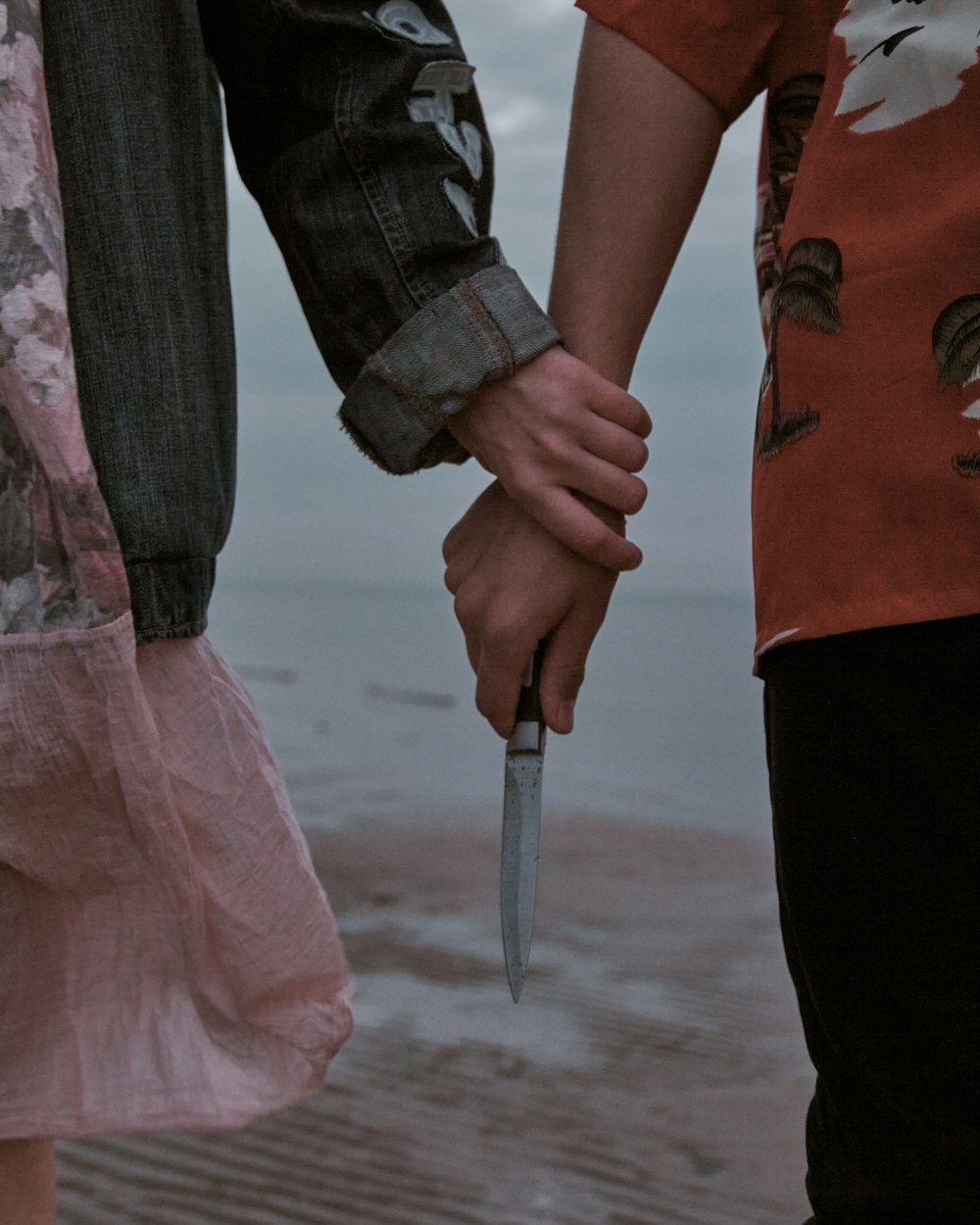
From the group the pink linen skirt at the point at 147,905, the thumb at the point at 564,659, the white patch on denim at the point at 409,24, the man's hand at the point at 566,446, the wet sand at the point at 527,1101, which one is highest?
the white patch on denim at the point at 409,24

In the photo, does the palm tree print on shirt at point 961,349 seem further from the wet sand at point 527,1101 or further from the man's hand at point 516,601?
the wet sand at point 527,1101

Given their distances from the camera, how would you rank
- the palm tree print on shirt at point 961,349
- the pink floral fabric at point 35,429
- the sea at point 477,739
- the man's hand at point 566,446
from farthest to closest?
the sea at point 477,739 < the man's hand at point 566,446 < the pink floral fabric at point 35,429 < the palm tree print on shirt at point 961,349

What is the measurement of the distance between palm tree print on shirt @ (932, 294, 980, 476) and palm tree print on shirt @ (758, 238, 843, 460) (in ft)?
0.29

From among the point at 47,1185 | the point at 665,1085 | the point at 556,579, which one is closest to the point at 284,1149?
the point at 665,1085

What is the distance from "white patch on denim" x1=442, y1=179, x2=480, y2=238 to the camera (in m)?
1.45

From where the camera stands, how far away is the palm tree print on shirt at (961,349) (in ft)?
3.23

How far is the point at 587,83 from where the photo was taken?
1378mm

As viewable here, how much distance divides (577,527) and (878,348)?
43 centimetres

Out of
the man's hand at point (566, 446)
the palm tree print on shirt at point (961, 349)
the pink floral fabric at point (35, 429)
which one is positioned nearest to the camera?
the palm tree print on shirt at point (961, 349)

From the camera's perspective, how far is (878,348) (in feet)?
3.39

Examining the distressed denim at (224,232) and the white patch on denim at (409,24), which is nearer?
the distressed denim at (224,232)

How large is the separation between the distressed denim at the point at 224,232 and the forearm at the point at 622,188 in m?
0.06

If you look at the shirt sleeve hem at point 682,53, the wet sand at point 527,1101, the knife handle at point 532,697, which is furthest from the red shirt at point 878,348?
the wet sand at point 527,1101

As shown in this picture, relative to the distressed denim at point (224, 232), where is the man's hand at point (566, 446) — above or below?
below
